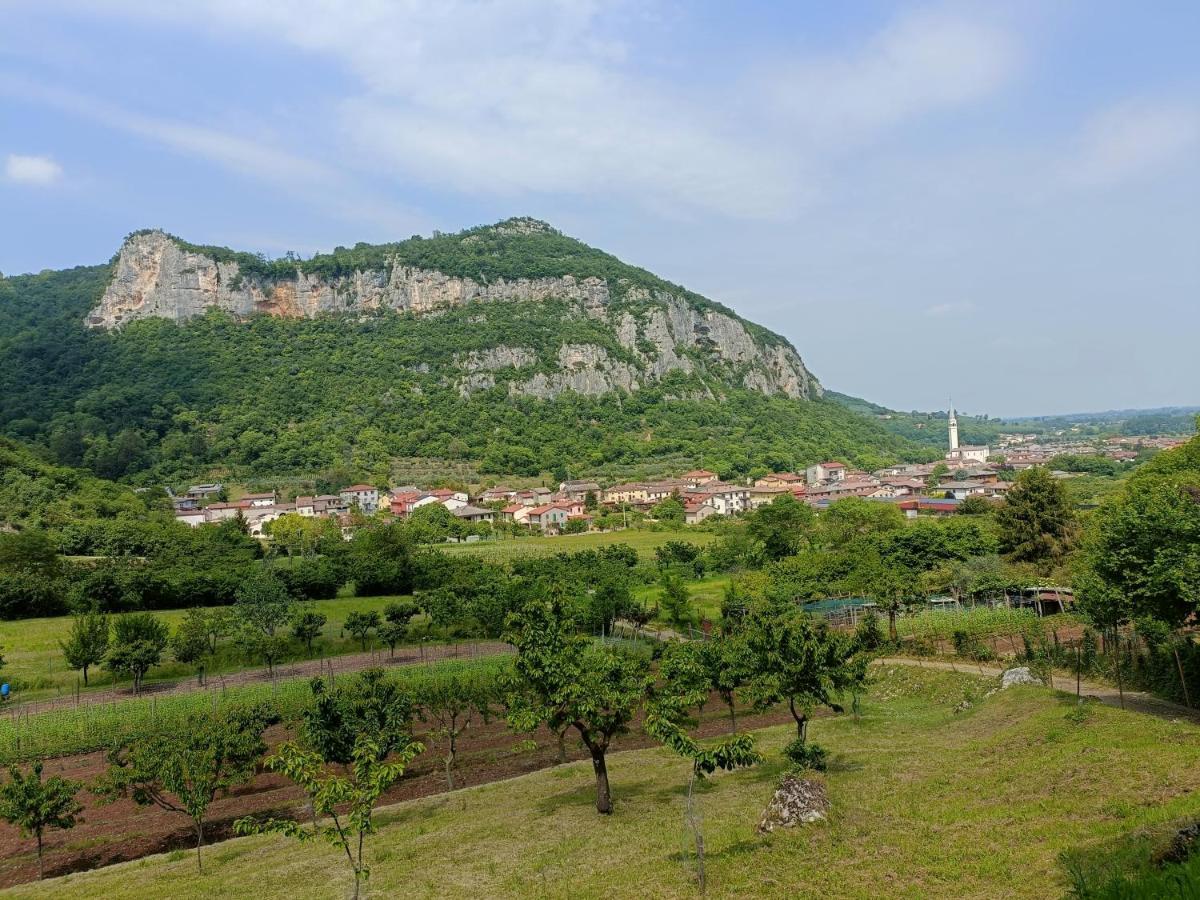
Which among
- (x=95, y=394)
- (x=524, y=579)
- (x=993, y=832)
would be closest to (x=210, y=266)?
(x=95, y=394)

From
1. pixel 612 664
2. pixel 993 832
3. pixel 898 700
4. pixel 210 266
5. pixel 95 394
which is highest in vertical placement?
pixel 210 266

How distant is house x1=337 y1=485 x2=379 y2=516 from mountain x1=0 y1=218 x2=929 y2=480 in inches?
367

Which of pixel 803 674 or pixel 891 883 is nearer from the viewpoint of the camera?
pixel 891 883

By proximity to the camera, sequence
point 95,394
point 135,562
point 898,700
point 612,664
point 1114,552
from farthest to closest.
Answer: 1. point 95,394
2. point 135,562
3. point 898,700
4. point 1114,552
5. point 612,664

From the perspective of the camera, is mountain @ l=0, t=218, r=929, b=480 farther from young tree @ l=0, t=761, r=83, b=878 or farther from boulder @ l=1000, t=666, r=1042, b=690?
boulder @ l=1000, t=666, r=1042, b=690

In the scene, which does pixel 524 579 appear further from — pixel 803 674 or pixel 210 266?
pixel 210 266

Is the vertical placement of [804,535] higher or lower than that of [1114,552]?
lower

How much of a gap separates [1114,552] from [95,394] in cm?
14315

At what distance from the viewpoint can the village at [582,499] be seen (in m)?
88.8

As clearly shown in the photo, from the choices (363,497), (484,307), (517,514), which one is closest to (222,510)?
(363,497)

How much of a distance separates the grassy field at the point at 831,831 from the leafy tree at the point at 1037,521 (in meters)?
29.8

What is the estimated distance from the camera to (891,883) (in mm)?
9438

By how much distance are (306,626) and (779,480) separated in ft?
286

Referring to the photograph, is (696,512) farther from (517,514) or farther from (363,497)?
(363,497)
